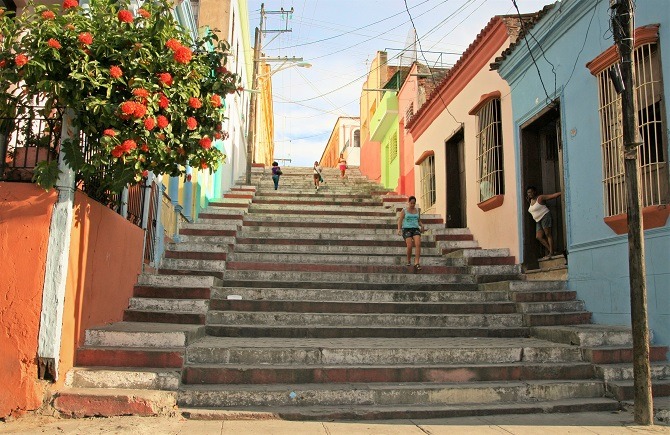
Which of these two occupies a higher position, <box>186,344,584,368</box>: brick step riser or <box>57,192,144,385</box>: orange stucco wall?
<box>57,192,144,385</box>: orange stucco wall

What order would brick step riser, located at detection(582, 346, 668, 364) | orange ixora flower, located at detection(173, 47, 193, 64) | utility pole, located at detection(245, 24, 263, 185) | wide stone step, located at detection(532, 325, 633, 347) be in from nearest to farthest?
orange ixora flower, located at detection(173, 47, 193, 64) → brick step riser, located at detection(582, 346, 668, 364) → wide stone step, located at detection(532, 325, 633, 347) → utility pole, located at detection(245, 24, 263, 185)

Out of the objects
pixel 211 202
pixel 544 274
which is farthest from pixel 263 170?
pixel 544 274

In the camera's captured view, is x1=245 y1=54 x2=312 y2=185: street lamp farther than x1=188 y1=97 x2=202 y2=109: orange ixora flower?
Yes

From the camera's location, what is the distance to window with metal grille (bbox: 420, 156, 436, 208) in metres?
13.2

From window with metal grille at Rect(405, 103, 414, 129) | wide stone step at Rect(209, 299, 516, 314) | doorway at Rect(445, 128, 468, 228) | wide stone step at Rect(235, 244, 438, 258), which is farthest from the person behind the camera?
window with metal grille at Rect(405, 103, 414, 129)

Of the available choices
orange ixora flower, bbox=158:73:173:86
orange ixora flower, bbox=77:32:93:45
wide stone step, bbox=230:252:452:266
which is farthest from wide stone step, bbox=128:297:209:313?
orange ixora flower, bbox=77:32:93:45

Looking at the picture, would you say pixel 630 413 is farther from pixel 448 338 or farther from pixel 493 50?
pixel 493 50

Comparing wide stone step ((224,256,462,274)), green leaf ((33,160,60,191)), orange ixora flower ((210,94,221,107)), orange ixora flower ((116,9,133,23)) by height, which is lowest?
wide stone step ((224,256,462,274))

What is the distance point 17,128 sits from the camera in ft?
16.3

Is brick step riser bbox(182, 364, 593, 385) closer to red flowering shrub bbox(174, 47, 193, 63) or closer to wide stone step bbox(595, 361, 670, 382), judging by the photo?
wide stone step bbox(595, 361, 670, 382)

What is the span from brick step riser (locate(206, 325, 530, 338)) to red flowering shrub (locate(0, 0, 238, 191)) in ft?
7.35

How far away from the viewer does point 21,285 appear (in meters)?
4.61

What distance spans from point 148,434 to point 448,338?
3578mm

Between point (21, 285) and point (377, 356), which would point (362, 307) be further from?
point (21, 285)
